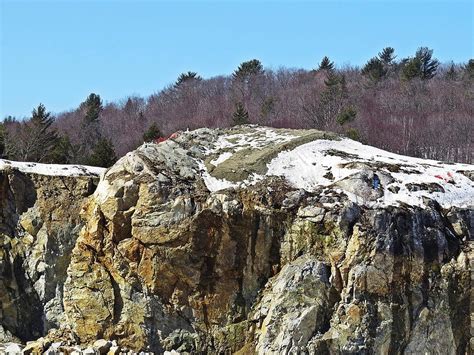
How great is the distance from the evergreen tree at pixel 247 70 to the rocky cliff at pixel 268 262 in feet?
149

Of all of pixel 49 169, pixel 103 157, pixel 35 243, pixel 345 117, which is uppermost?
pixel 345 117

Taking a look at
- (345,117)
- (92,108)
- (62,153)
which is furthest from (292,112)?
(62,153)

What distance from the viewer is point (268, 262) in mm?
17062

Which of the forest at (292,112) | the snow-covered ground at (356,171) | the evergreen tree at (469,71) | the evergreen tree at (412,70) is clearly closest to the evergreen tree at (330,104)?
the forest at (292,112)

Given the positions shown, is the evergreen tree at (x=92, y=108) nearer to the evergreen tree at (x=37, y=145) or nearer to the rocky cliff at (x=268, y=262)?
the evergreen tree at (x=37, y=145)

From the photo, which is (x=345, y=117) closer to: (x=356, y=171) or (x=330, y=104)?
(x=330, y=104)

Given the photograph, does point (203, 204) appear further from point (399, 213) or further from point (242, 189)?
point (399, 213)

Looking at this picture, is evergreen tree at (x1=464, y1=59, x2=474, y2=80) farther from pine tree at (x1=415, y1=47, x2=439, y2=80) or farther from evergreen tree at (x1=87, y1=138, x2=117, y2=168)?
evergreen tree at (x1=87, y1=138, x2=117, y2=168)

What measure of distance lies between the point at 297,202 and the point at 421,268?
11.2 ft

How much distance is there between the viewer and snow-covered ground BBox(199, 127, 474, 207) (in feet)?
58.4

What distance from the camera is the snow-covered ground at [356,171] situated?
17.8 m

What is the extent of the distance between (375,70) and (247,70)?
38.6 ft

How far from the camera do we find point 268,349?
15727mm

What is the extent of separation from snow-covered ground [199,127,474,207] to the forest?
11.1 m
